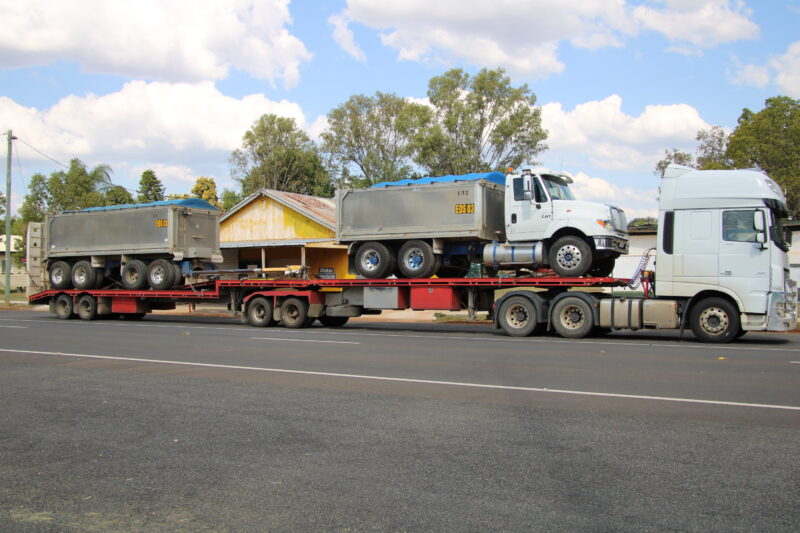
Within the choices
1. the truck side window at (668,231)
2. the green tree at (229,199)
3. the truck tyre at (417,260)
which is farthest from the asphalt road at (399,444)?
the green tree at (229,199)

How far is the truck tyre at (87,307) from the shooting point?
940 inches

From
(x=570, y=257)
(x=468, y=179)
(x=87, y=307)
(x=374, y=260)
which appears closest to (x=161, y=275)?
Result: (x=87, y=307)

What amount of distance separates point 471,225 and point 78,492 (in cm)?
1347

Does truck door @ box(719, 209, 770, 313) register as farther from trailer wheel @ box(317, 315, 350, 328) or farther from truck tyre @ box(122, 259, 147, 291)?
truck tyre @ box(122, 259, 147, 291)

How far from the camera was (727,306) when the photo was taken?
15.0 metres

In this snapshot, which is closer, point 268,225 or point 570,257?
point 570,257

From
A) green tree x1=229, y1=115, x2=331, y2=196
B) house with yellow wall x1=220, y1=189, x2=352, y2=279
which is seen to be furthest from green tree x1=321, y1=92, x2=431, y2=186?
house with yellow wall x1=220, y1=189, x2=352, y2=279

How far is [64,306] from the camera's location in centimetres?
2456

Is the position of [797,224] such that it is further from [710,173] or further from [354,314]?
[354,314]

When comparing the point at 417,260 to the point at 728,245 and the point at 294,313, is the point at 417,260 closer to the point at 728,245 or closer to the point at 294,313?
the point at 294,313

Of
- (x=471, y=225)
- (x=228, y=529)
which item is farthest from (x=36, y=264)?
(x=228, y=529)

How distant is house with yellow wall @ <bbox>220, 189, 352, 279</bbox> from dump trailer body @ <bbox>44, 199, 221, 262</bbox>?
19.8 ft

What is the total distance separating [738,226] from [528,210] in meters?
4.46

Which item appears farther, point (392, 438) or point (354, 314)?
point (354, 314)
